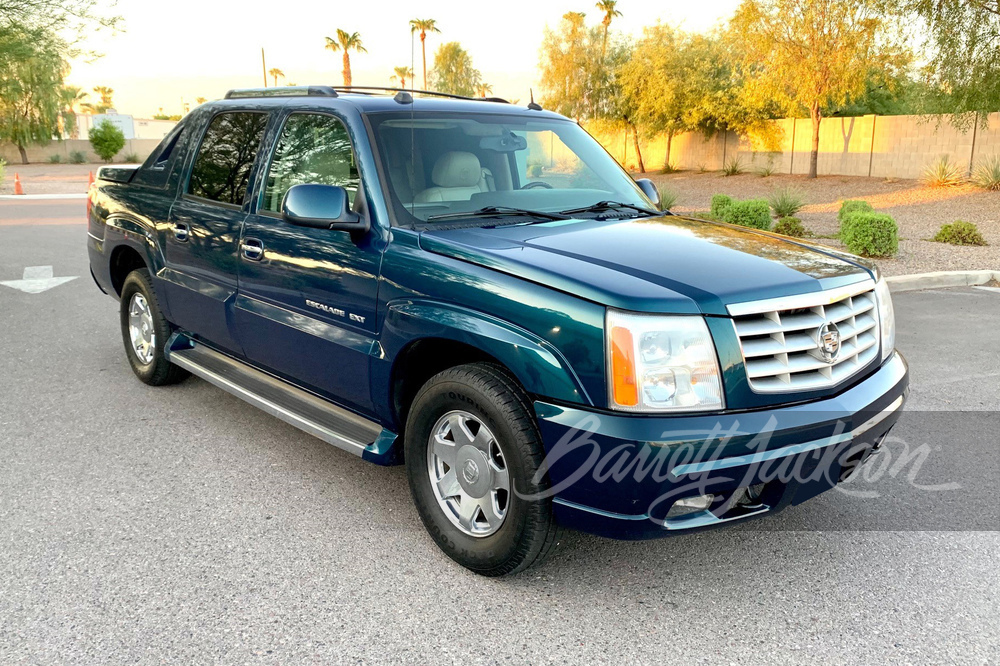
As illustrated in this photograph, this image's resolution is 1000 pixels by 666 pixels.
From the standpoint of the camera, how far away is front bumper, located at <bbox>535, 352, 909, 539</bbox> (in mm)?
2842

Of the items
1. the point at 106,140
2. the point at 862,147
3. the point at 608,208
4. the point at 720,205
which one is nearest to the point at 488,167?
the point at 608,208

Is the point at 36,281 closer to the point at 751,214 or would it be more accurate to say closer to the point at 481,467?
the point at 481,467

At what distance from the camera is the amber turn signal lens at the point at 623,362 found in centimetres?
285

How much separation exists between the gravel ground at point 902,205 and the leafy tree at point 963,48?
8.75 ft

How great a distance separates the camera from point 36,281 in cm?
1028

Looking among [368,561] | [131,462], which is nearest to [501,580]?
[368,561]

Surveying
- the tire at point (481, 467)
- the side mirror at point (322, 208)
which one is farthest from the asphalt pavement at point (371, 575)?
the side mirror at point (322, 208)

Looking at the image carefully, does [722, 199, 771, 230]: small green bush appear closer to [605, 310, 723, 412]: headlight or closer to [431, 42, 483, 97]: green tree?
[605, 310, 723, 412]: headlight

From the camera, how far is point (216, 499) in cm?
416

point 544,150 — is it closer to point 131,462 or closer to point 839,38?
point 131,462

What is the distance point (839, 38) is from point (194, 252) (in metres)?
26.7

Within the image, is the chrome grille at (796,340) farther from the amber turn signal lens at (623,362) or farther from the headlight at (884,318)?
the amber turn signal lens at (623,362)

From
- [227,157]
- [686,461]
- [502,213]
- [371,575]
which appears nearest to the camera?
[686,461]

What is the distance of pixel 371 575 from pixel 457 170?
195cm
